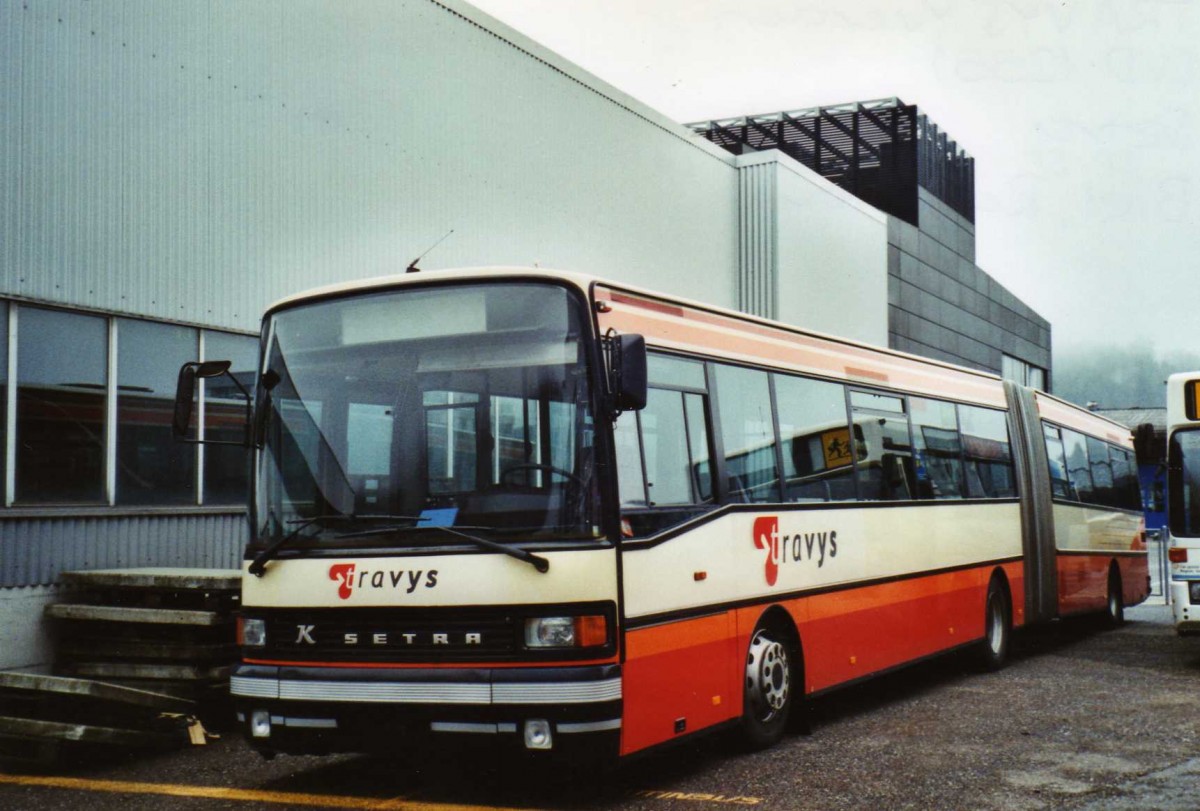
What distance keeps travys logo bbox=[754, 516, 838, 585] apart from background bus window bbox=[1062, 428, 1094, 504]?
745 cm

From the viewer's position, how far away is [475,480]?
6676mm

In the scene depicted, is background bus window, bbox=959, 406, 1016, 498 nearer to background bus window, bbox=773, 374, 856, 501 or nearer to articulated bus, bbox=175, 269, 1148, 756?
background bus window, bbox=773, 374, 856, 501

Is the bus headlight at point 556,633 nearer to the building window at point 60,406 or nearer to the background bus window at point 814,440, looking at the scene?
the background bus window at point 814,440

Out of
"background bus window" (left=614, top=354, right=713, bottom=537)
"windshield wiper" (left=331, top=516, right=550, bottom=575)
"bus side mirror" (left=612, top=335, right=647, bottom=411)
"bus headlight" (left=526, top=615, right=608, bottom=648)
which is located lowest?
"bus headlight" (left=526, top=615, right=608, bottom=648)

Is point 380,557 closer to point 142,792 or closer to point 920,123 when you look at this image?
point 142,792

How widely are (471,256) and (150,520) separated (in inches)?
240

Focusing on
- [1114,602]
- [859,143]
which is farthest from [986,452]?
[859,143]

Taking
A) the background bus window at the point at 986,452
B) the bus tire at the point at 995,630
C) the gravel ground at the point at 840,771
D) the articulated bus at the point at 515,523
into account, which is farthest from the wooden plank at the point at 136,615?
the bus tire at the point at 995,630

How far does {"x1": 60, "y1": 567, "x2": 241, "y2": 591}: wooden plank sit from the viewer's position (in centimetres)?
959

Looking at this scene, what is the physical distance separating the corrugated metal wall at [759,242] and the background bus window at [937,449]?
12.2 metres

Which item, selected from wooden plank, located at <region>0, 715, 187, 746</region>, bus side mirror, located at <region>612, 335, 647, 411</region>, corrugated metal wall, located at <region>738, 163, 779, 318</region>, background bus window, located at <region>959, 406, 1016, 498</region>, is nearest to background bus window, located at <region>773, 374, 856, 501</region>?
bus side mirror, located at <region>612, 335, 647, 411</region>

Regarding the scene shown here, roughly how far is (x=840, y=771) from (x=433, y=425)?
3.20 metres

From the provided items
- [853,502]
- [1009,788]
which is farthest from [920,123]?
[1009,788]

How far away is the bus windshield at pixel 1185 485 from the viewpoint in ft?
40.8
